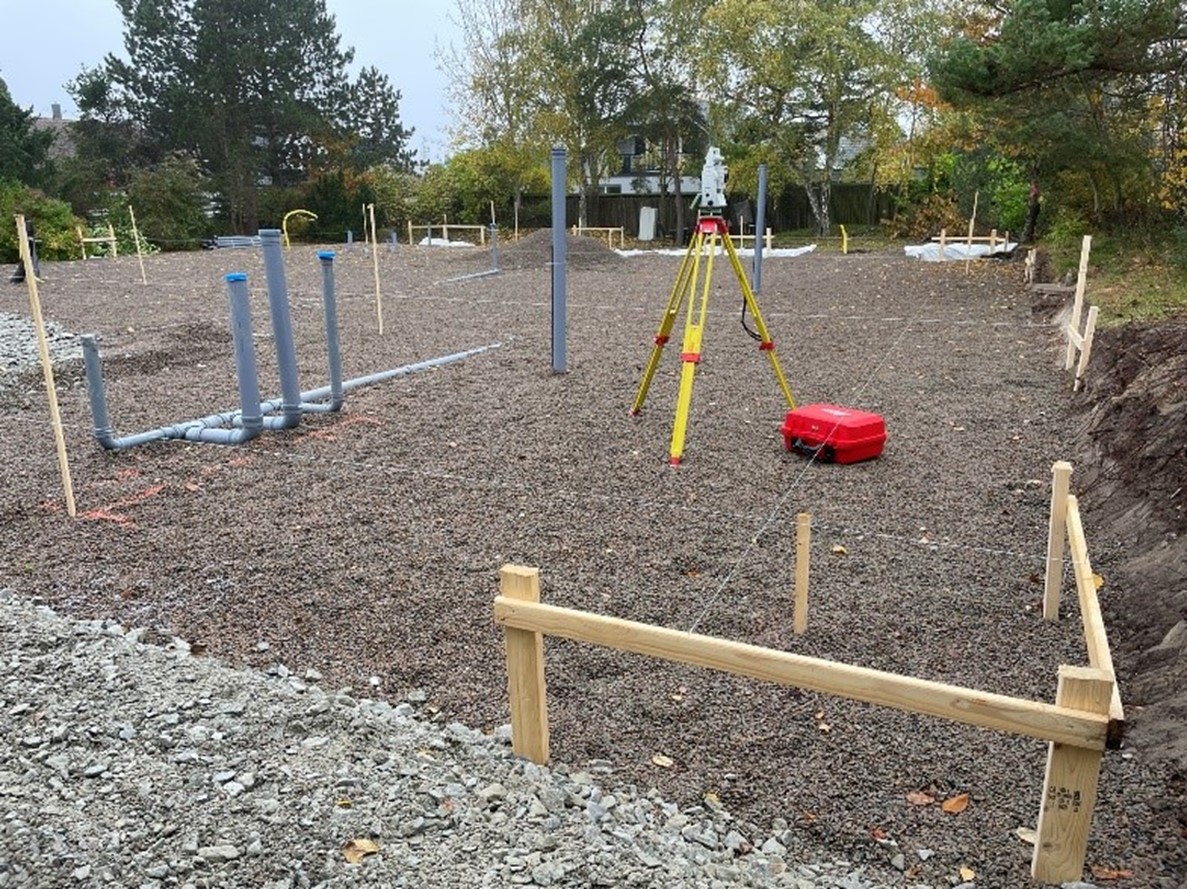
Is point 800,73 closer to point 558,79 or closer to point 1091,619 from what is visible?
point 558,79

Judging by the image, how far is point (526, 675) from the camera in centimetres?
273

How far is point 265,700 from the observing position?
316 cm

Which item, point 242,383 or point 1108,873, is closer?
point 1108,873

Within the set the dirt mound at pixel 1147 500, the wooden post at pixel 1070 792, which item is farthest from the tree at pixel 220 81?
the wooden post at pixel 1070 792

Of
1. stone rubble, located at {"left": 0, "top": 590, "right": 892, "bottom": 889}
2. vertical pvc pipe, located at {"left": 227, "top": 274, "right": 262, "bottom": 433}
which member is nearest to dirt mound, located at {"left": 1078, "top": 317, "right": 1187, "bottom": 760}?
stone rubble, located at {"left": 0, "top": 590, "right": 892, "bottom": 889}

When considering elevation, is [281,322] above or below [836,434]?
above

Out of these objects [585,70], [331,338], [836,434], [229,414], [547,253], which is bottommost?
[229,414]

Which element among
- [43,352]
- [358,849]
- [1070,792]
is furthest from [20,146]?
[1070,792]

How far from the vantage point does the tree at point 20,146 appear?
2830 centimetres

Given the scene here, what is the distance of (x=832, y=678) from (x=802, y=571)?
122cm

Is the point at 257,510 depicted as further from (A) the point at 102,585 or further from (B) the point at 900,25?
(B) the point at 900,25

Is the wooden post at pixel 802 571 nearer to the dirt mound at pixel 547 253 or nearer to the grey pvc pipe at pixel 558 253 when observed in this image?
the grey pvc pipe at pixel 558 253

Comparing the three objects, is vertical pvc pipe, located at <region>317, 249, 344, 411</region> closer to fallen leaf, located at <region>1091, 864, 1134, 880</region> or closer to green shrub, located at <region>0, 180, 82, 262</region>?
fallen leaf, located at <region>1091, 864, 1134, 880</region>

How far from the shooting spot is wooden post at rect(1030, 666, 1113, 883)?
6.86 feet
